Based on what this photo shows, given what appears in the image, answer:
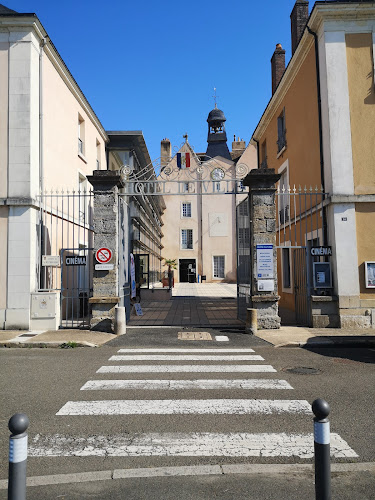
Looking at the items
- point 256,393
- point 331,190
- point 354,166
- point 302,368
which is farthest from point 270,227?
point 256,393

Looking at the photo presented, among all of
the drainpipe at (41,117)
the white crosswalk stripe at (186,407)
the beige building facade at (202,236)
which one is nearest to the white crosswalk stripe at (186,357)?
the white crosswalk stripe at (186,407)

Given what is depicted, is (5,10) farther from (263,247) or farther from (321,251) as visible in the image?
(321,251)

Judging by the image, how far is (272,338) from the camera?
1005cm

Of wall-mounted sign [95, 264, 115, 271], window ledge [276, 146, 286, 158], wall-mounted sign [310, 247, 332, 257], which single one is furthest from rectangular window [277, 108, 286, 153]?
wall-mounted sign [95, 264, 115, 271]

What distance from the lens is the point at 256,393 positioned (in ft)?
18.7

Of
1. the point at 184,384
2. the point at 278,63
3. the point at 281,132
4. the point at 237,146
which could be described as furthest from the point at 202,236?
the point at 184,384

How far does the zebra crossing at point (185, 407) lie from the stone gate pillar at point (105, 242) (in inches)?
119

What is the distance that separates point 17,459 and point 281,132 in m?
17.2

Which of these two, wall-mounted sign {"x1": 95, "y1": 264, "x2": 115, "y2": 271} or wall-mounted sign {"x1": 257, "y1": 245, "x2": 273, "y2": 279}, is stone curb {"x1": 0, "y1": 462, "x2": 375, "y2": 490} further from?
wall-mounted sign {"x1": 95, "y1": 264, "x2": 115, "y2": 271}

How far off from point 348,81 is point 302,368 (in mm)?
8323

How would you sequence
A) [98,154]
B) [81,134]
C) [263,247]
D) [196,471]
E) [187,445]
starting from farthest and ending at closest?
1. [98,154]
2. [81,134]
3. [263,247]
4. [187,445]
5. [196,471]

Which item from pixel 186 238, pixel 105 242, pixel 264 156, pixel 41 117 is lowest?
pixel 105 242

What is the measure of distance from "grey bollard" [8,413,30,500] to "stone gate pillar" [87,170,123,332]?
8.94 metres

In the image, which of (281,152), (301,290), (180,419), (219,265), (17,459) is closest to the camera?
(17,459)
